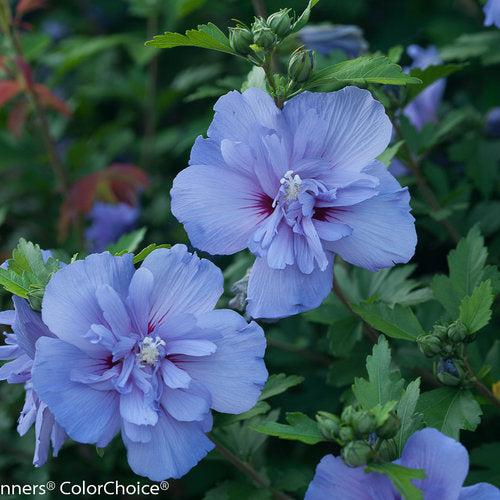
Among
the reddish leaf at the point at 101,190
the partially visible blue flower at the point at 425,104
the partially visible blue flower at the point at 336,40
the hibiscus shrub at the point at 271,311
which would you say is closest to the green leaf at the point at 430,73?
the hibiscus shrub at the point at 271,311

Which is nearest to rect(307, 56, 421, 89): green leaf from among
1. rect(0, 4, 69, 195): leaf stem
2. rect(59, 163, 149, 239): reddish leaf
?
rect(59, 163, 149, 239): reddish leaf

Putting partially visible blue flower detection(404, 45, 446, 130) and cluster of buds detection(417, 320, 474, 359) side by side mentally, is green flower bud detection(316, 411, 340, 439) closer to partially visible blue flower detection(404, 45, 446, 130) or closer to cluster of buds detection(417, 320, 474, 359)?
cluster of buds detection(417, 320, 474, 359)

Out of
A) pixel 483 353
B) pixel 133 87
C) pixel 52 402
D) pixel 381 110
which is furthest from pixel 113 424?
pixel 133 87

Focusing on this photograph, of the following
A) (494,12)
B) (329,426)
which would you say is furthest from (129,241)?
(494,12)

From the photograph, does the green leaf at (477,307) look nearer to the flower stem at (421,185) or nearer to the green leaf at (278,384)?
the green leaf at (278,384)

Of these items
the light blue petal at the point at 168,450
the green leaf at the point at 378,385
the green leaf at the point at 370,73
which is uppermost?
the green leaf at the point at 370,73

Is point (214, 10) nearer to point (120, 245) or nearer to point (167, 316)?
point (120, 245)
